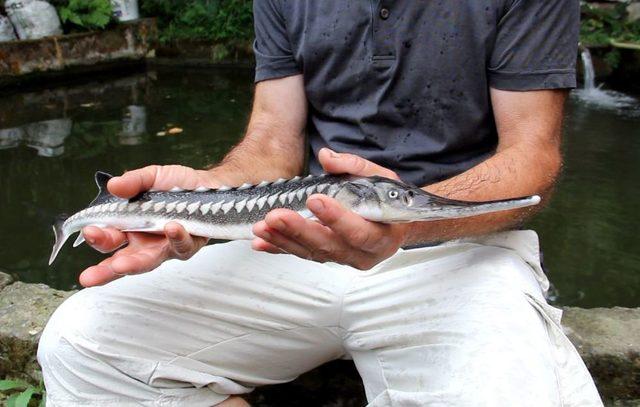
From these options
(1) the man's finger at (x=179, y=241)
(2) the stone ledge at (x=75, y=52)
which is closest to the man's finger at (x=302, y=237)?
(1) the man's finger at (x=179, y=241)

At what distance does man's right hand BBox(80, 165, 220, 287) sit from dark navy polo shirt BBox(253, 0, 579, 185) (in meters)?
0.50

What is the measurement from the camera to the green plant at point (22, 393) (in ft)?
6.68

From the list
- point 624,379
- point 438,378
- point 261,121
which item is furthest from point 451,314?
point 261,121

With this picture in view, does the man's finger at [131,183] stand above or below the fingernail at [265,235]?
below

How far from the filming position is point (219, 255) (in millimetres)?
1788

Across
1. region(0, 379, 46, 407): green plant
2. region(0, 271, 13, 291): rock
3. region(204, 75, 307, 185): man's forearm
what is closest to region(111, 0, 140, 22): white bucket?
region(0, 271, 13, 291): rock

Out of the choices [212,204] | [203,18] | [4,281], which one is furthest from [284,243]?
[203,18]

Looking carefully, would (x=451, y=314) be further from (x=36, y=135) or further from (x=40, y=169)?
(x=36, y=135)

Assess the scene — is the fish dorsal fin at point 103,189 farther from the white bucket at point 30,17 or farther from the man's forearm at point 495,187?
the white bucket at point 30,17

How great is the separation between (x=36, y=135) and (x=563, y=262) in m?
4.65

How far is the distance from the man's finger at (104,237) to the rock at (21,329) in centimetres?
71

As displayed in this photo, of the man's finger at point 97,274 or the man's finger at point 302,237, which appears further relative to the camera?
the man's finger at point 97,274

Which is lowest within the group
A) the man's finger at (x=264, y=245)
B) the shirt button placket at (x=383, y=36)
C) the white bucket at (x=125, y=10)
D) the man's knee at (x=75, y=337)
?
the white bucket at (x=125, y=10)

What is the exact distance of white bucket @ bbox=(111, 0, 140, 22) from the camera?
9.70m
